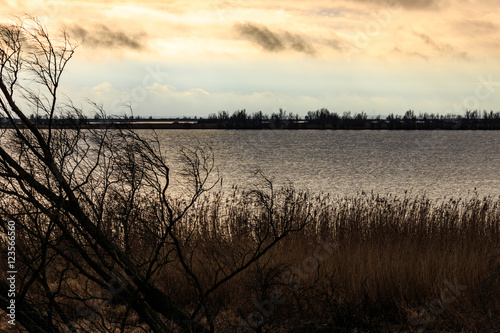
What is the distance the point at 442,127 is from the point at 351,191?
151m

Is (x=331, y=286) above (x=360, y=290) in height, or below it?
above

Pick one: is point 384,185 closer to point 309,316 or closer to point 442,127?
point 309,316

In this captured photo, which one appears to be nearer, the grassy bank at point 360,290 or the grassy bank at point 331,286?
the grassy bank at point 331,286

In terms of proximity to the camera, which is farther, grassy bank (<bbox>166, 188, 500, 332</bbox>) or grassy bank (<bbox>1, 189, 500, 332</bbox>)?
grassy bank (<bbox>166, 188, 500, 332</bbox>)

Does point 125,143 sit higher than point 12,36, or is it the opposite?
point 12,36

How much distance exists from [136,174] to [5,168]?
119 centimetres

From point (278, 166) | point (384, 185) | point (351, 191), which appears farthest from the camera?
point (278, 166)

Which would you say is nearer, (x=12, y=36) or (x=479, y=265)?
(x=12, y=36)

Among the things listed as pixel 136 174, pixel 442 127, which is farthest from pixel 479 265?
pixel 442 127

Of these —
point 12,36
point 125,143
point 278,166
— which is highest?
point 12,36

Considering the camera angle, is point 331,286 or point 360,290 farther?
point 360,290

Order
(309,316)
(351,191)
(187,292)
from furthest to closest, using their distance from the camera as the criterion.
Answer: (351,191) < (187,292) < (309,316)

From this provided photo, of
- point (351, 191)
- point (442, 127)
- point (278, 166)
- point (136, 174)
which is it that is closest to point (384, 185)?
point (351, 191)

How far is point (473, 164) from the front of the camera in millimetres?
49719
